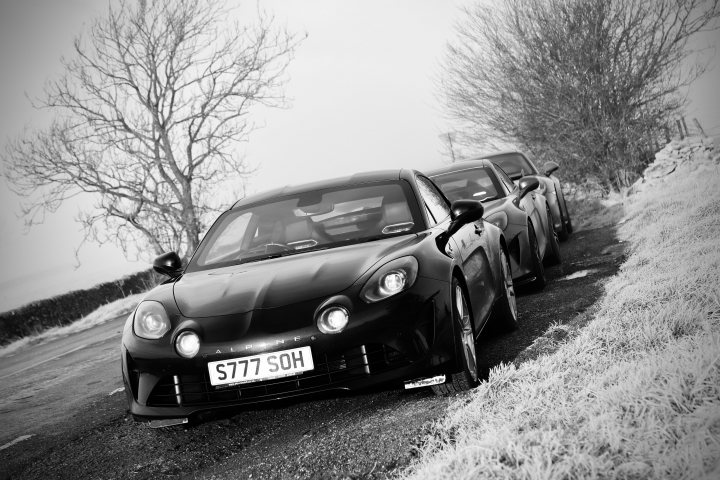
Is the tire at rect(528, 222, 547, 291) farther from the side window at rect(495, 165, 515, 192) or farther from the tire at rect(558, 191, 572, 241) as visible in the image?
the tire at rect(558, 191, 572, 241)

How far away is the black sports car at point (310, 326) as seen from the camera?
3863mm

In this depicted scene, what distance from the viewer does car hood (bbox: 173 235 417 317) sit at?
4055 mm

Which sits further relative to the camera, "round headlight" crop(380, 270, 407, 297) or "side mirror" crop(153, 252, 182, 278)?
"side mirror" crop(153, 252, 182, 278)

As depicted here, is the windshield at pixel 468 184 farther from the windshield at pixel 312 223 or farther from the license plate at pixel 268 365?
the license plate at pixel 268 365

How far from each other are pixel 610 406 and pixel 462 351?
1.04 meters

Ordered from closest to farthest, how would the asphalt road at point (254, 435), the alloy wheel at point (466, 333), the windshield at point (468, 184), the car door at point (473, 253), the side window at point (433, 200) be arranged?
the asphalt road at point (254, 435)
the alloy wheel at point (466, 333)
the car door at point (473, 253)
the side window at point (433, 200)
the windshield at point (468, 184)

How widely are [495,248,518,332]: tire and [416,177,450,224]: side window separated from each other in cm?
68

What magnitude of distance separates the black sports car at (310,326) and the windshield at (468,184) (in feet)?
12.1

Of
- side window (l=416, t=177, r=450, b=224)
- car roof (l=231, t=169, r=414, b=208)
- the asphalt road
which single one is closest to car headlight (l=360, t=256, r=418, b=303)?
the asphalt road

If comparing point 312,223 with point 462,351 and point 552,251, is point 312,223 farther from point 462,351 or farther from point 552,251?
point 552,251

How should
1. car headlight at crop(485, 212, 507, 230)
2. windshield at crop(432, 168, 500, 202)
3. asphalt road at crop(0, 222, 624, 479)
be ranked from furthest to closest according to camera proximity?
windshield at crop(432, 168, 500, 202), car headlight at crop(485, 212, 507, 230), asphalt road at crop(0, 222, 624, 479)

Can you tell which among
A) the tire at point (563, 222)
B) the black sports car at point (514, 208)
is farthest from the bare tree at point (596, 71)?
the black sports car at point (514, 208)

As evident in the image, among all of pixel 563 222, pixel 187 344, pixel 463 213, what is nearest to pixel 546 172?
pixel 563 222

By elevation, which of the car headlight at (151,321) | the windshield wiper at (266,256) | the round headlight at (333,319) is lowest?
the round headlight at (333,319)
